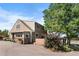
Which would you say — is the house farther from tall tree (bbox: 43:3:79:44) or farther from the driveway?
the driveway

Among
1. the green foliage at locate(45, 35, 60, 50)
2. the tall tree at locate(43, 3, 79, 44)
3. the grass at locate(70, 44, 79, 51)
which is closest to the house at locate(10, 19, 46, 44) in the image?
the green foliage at locate(45, 35, 60, 50)

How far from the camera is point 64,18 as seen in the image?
10750mm

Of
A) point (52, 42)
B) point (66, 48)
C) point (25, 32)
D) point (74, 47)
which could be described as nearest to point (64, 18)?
point (52, 42)

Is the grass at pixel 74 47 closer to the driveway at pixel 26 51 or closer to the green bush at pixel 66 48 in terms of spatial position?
the green bush at pixel 66 48

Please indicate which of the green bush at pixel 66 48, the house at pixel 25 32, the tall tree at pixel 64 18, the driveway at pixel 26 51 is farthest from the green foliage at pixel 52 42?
the house at pixel 25 32

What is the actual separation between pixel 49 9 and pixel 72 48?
2.17 meters

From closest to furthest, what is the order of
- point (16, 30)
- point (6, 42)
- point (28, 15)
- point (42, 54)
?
point (42, 54)
point (28, 15)
point (6, 42)
point (16, 30)

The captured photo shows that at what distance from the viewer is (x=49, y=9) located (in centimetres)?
1095

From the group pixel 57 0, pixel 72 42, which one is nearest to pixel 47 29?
pixel 72 42

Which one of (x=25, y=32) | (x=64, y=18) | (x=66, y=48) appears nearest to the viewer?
(x=66, y=48)

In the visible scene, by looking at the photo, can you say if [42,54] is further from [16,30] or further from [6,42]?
[16,30]

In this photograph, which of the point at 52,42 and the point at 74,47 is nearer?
the point at 52,42

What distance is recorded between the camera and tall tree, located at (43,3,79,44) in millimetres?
10656

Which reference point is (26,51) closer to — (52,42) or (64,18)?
(52,42)
